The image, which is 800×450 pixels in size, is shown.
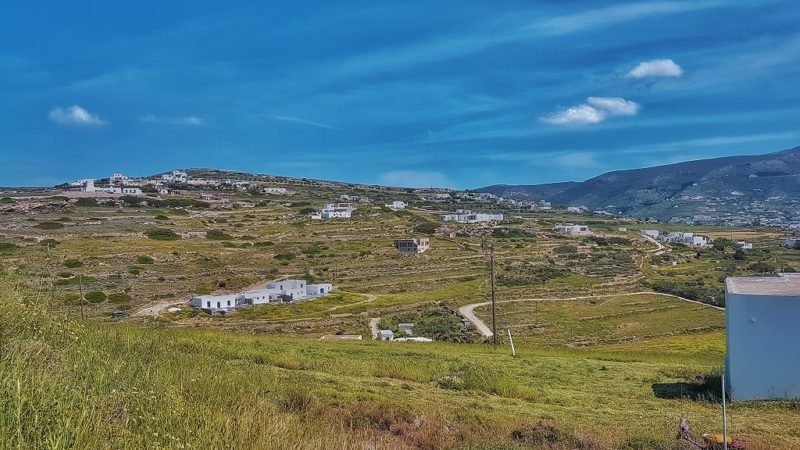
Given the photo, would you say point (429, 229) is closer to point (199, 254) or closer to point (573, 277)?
point (573, 277)

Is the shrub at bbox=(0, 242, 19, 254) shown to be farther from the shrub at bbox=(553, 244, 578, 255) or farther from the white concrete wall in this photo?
the shrub at bbox=(553, 244, 578, 255)

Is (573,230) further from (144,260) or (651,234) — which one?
(144,260)

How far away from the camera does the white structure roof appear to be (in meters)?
13.2

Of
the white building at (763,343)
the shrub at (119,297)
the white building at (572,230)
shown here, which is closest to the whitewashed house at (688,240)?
the white building at (572,230)

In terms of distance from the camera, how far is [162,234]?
69500mm

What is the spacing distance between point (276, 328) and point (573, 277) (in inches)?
1629

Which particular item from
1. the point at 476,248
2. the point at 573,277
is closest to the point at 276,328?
the point at 573,277

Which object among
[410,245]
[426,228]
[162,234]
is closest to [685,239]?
[426,228]

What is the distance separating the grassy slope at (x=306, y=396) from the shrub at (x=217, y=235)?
192 ft

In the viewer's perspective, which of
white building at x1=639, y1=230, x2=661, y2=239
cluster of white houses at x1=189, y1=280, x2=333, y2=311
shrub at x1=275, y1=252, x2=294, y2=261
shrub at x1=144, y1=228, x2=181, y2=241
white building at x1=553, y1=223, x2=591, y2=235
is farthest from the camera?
white building at x1=639, y1=230, x2=661, y2=239

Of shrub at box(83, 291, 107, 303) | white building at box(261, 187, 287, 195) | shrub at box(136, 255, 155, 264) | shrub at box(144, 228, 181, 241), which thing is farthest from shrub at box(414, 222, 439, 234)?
shrub at box(83, 291, 107, 303)

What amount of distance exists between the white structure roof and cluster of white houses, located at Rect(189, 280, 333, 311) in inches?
1550

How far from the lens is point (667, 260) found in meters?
85.4

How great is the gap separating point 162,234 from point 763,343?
67.1m
